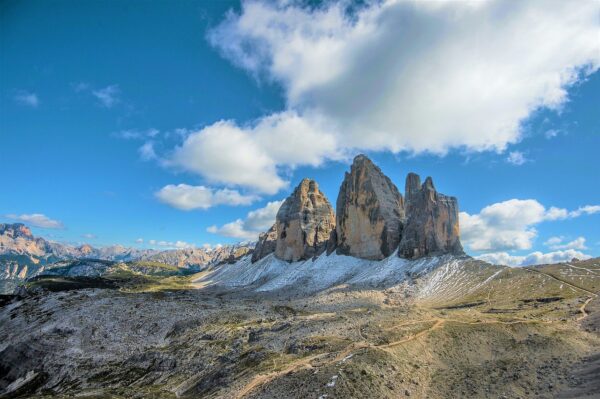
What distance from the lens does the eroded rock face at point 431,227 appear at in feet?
440

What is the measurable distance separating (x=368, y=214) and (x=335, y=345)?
120476mm

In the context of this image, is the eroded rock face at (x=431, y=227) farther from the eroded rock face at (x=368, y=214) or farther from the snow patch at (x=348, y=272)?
the eroded rock face at (x=368, y=214)

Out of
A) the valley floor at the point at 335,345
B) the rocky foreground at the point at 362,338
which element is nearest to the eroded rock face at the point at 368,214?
the rocky foreground at the point at 362,338

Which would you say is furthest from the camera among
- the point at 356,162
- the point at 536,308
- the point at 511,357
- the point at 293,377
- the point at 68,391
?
the point at 356,162

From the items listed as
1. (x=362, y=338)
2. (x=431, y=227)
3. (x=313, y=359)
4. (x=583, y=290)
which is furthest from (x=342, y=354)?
(x=431, y=227)

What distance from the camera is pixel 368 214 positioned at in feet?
535

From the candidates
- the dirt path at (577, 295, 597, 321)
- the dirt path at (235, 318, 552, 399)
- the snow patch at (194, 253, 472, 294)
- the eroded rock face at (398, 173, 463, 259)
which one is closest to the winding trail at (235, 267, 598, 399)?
the dirt path at (235, 318, 552, 399)

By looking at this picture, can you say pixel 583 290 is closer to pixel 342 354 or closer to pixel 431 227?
pixel 431 227

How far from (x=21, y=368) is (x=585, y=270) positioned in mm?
126501

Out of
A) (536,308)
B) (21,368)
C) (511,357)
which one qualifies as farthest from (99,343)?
(536,308)

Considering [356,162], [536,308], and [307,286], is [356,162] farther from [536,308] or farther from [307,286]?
[536,308]

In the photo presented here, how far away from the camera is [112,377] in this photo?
2381 inches

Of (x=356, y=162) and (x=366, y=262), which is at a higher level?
(x=356, y=162)

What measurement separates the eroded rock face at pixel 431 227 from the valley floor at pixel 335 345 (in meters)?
26.1
